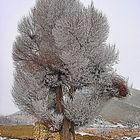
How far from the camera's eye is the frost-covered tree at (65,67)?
18.2 metres

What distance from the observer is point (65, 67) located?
18391 mm

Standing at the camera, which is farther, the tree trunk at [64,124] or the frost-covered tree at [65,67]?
the tree trunk at [64,124]

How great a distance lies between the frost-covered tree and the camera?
18250 millimetres

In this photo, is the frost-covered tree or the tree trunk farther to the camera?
the tree trunk

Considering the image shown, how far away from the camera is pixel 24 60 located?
19453 mm

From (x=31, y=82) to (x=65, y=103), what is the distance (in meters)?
1.97

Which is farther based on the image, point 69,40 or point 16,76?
point 16,76

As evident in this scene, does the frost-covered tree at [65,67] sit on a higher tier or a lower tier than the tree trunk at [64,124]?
higher

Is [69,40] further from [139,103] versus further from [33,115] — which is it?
[139,103]

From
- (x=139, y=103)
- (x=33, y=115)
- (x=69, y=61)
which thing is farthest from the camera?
(x=139, y=103)

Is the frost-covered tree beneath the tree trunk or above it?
above

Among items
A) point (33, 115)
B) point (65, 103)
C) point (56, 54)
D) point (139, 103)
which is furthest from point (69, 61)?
point (139, 103)

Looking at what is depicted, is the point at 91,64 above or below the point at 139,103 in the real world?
below

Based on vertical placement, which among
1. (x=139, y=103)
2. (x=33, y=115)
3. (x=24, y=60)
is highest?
(x=139, y=103)
